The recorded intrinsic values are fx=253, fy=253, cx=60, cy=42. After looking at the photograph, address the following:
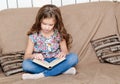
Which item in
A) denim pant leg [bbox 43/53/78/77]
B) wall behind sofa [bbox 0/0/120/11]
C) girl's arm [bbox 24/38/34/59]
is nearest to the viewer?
denim pant leg [bbox 43/53/78/77]

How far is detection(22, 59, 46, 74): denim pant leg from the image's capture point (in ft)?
5.80

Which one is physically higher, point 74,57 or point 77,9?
point 77,9

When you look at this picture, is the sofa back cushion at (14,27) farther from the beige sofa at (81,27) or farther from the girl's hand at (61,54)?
the girl's hand at (61,54)

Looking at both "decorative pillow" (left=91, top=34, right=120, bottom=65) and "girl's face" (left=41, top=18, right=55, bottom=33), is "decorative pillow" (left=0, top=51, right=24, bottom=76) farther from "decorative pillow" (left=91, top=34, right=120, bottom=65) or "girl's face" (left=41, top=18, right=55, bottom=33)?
"decorative pillow" (left=91, top=34, right=120, bottom=65)

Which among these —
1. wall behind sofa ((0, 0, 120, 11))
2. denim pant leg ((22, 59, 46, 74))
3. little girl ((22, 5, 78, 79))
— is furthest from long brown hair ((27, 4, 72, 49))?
wall behind sofa ((0, 0, 120, 11))

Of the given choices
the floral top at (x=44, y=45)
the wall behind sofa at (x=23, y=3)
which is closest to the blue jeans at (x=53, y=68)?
the floral top at (x=44, y=45)

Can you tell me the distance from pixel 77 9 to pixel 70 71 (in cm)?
59

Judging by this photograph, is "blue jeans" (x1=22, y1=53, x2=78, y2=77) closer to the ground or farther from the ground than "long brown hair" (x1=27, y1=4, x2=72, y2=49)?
closer to the ground

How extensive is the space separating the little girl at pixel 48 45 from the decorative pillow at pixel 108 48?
230mm

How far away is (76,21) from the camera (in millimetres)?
2066

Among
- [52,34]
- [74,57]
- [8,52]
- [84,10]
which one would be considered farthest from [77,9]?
[8,52]

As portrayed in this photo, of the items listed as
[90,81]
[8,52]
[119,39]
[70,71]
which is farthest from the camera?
[119,39]

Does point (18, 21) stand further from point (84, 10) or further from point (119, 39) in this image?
point (119, 39)

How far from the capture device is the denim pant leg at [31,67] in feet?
5.80
